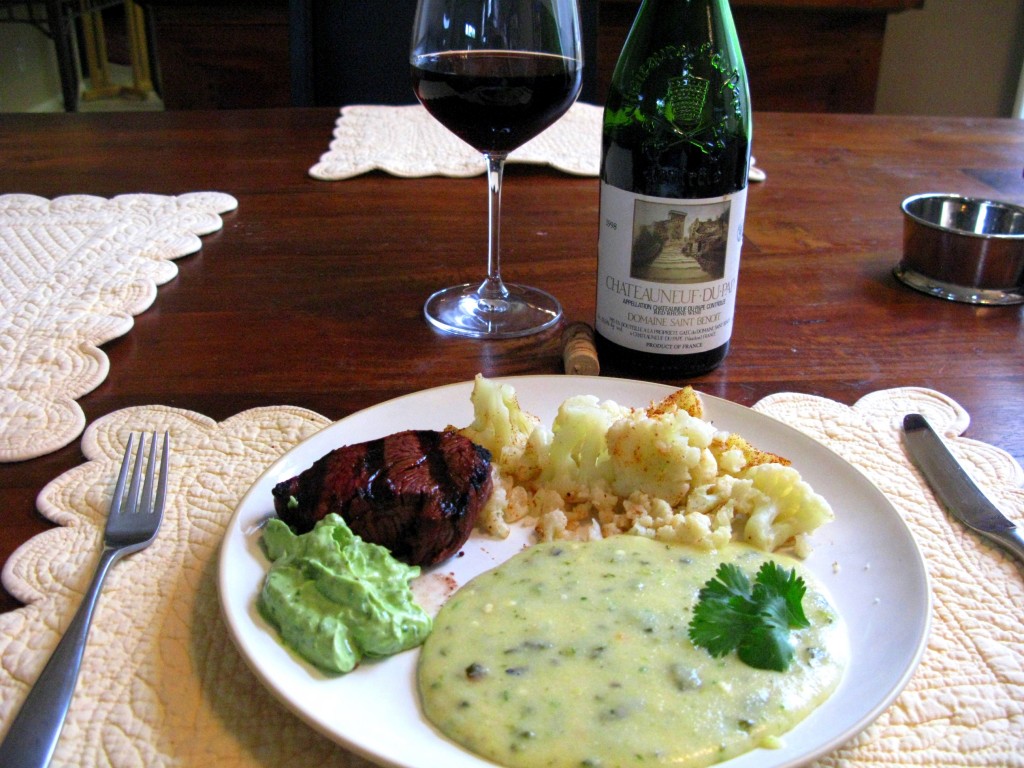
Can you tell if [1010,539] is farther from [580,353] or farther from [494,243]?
[494,243]

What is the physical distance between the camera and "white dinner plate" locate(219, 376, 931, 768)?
528mm

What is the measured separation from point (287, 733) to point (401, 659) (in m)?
0.08

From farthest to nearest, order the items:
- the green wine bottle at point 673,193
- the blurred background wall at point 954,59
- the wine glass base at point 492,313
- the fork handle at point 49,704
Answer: the blurred background wall at point 954,59 < the wine glass base at point 492,313 < the green wine bottle at point 673,193 < the fork handle at point 49,704

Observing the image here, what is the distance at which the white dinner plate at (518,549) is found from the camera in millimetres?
528

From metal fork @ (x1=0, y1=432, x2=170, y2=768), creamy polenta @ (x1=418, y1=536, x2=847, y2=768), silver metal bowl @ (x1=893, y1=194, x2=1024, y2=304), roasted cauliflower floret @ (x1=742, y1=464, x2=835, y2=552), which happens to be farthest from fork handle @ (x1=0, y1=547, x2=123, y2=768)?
silver metal bowl @ (x1=893, y1=194, x2=1024, y2=304)

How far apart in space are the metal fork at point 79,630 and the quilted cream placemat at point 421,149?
0.93 metres

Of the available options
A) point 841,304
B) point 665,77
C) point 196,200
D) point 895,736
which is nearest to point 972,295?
point 841,304

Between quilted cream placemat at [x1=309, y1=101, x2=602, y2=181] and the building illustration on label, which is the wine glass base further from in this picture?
quilted cream placemat at [x1=309, y1=101, x2=602, y2=181]

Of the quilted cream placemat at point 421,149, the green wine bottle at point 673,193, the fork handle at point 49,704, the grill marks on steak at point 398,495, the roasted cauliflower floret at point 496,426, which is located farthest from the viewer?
the quilted cream placemat at point 421,149

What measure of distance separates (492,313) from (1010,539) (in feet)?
2.08

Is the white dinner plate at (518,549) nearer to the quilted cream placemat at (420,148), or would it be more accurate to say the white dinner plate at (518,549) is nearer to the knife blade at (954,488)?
the knife blade at (954,488)

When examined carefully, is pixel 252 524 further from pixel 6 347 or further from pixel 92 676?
pixel 6 347

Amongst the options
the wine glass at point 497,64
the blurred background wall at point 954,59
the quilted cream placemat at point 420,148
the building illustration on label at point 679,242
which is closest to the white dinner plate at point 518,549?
the building illustration on label at point 679,242

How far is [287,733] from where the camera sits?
0.57 metres
